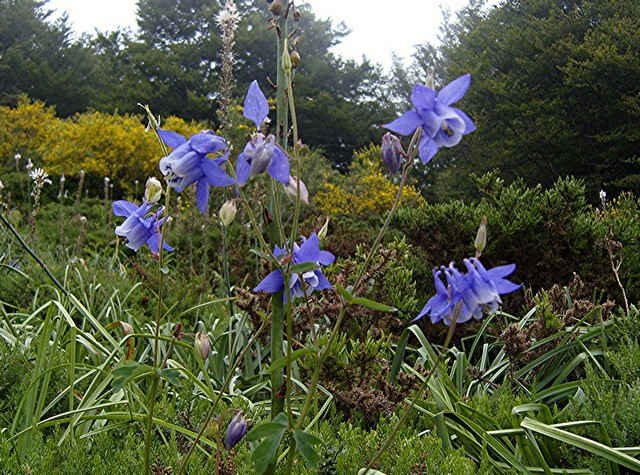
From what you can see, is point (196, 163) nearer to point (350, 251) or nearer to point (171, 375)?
point (171, 375)

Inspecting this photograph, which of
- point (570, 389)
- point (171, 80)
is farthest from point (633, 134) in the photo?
point (171, 80)

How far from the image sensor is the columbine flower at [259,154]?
0.80 meters

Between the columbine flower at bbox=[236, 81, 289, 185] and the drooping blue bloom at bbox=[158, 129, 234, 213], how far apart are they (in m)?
0.03

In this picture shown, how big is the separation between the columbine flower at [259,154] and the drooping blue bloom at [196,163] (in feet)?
0.11

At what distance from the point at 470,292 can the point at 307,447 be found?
296 mm

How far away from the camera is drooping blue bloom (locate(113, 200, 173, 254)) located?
3.39 feet

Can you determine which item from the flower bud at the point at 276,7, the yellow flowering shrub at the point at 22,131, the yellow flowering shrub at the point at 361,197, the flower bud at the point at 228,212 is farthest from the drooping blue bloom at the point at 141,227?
the yellow flowering shrub at the point at 22,131

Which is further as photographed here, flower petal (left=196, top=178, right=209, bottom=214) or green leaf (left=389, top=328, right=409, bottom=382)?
green leaf (left=389, top=328, right=409, bottom=382)

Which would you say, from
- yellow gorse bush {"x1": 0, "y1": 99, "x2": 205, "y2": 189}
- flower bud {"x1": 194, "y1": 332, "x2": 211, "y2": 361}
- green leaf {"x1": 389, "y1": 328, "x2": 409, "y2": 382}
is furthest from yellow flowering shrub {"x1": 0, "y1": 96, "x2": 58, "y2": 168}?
flower bud {"x1": 194, "y1": 332, "x2": 211, "y2": 361}

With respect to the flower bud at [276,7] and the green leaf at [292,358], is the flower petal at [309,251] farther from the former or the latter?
the flower bud at [276,7]

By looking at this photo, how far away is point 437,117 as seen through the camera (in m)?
0.81

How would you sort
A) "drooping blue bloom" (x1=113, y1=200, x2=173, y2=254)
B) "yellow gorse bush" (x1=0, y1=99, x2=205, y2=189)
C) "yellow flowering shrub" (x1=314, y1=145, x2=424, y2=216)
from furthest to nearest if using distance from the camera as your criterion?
1. "yellow gorse bush" (x1=0, y1=99, x2=205, y2=189)
2. "yellow flowering shrub" (x1=314, y1=145, x2=424, y2=216)
3. "drooping blue bloom" (x1=113, y1=200, x2=173, y2=254)

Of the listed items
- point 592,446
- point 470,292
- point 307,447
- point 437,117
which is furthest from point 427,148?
point 592,446

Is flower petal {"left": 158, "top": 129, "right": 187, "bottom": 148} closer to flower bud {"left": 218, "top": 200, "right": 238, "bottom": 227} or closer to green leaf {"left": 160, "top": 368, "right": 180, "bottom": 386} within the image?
flower bud {"left": 218, "top": 200, "right": 238, "bottom": 227}
